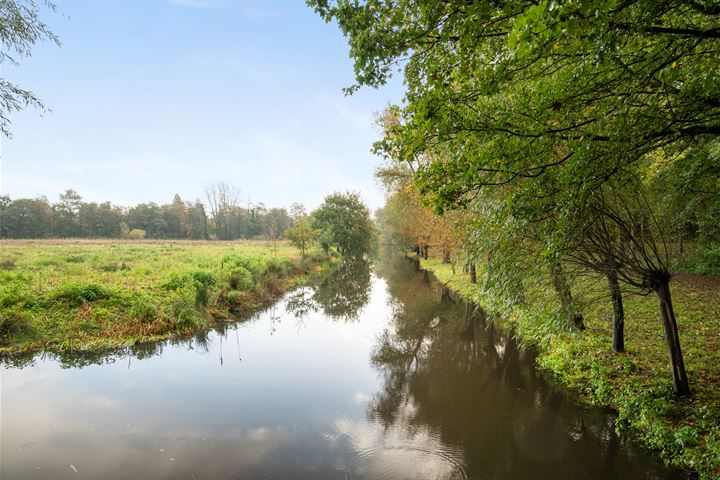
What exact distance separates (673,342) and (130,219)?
9296cm

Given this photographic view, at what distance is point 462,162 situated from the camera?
17.0 ft

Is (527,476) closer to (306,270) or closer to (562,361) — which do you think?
(562,361)

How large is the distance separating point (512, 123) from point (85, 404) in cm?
1040

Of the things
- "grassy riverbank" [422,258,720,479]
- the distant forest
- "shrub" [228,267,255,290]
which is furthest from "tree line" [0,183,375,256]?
"grassy riverbank" [422,258,720,479]

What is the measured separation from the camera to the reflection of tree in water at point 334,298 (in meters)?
18.1

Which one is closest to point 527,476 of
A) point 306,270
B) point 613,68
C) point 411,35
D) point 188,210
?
point 613,68

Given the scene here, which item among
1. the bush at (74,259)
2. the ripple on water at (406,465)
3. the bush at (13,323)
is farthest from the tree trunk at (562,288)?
the bush at (74,259)

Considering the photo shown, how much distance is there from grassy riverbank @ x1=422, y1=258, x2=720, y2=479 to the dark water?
18.3 inches

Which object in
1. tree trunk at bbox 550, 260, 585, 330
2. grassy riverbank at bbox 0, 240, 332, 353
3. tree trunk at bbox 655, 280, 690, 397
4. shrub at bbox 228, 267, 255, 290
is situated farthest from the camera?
shrub at bbox 228, 267, 255, 290

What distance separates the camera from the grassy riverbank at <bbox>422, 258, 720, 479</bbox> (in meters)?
5.57

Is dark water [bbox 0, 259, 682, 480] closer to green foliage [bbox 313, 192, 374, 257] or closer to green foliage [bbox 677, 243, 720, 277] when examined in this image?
green foliage [bbox 677, 243, 720, 277]

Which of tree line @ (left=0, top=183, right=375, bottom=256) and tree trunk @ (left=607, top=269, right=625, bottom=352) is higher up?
tree line @ (left=0, top=183, right=375, bottom=256)

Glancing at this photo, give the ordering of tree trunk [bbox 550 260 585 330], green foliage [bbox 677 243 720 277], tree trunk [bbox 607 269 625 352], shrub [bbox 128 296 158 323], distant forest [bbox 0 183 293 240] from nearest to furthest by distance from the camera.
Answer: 1. tree trunk [bbox 550 260 585 330]
2. tree trunk [bbox 607 269 625 352]
3. shrub [bbox 128 296 158 323]
4. green foliage [bbox 677 243 720 277]
5. distant forest [bbox 0 183 293 240]

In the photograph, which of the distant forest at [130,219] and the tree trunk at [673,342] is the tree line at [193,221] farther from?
the tree trunk at [673,342]
